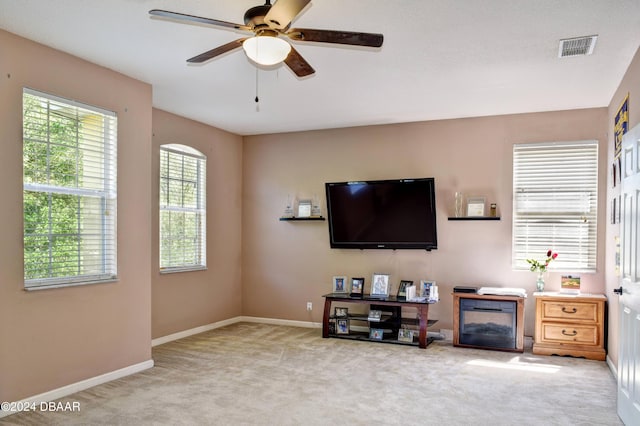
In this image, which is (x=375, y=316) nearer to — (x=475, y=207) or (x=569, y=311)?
(x=475, y=207)

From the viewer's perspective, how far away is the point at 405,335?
560cm

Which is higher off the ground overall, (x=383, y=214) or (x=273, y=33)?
(x=273, y=33)

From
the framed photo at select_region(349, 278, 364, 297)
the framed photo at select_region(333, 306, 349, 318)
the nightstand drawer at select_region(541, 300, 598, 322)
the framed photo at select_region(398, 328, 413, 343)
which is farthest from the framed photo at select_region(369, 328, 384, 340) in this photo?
the nightstand drawer at select_region(541, 300, 598, 322)

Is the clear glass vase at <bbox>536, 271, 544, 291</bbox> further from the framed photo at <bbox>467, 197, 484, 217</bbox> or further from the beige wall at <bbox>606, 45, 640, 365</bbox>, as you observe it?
the framed photo at <bbox>467, 197, 484, 217</bbox>

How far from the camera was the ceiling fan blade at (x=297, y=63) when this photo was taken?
2908 millimetres

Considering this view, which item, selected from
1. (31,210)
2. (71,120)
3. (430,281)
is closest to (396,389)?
(430,281)

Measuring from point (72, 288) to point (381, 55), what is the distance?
315 cm

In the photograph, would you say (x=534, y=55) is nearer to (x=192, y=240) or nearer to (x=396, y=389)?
(x=396, y=389)

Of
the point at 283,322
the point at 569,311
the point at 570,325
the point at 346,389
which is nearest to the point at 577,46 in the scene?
the point at 569,311

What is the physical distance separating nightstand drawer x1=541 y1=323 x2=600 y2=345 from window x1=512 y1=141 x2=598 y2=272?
28.5 inches

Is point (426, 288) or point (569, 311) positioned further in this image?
point (426, 288)

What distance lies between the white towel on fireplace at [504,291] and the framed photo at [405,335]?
3.05ft

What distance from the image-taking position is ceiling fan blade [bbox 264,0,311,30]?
7.44 feet

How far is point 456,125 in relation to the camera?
19.5 ft
